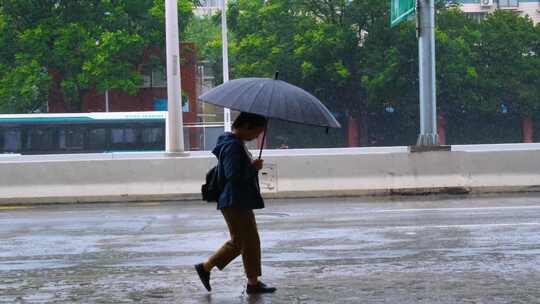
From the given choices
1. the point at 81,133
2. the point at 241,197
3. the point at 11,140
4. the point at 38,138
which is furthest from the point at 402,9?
the point at 11,140

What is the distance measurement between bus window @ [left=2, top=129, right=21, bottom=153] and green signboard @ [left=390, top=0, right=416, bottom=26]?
2709 cm

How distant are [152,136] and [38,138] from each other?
17.8 ft

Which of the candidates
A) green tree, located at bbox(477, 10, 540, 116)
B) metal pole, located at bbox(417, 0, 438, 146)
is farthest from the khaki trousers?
green tree, located at bbox(477, 10, 540, 116)

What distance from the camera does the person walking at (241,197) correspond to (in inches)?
257

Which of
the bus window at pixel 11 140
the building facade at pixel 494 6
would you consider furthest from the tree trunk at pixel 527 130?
the bus window at pixel 11 140

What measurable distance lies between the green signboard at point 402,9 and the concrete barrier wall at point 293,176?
3146 mm

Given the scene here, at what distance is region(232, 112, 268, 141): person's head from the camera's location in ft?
22.0

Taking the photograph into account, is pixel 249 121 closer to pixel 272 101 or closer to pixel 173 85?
pixel 272 101

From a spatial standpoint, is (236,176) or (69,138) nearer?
(236,176)

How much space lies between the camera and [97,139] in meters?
42.5

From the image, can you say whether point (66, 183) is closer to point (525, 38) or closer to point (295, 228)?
point (295, 228)

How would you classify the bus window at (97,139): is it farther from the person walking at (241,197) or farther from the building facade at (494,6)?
the building facade at (494,6)

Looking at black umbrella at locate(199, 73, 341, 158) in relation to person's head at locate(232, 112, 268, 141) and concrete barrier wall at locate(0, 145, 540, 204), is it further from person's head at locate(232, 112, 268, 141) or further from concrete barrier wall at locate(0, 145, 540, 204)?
concrete barrier wall at locate(0, 145, 540, 204)

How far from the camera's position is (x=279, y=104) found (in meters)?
6.45
